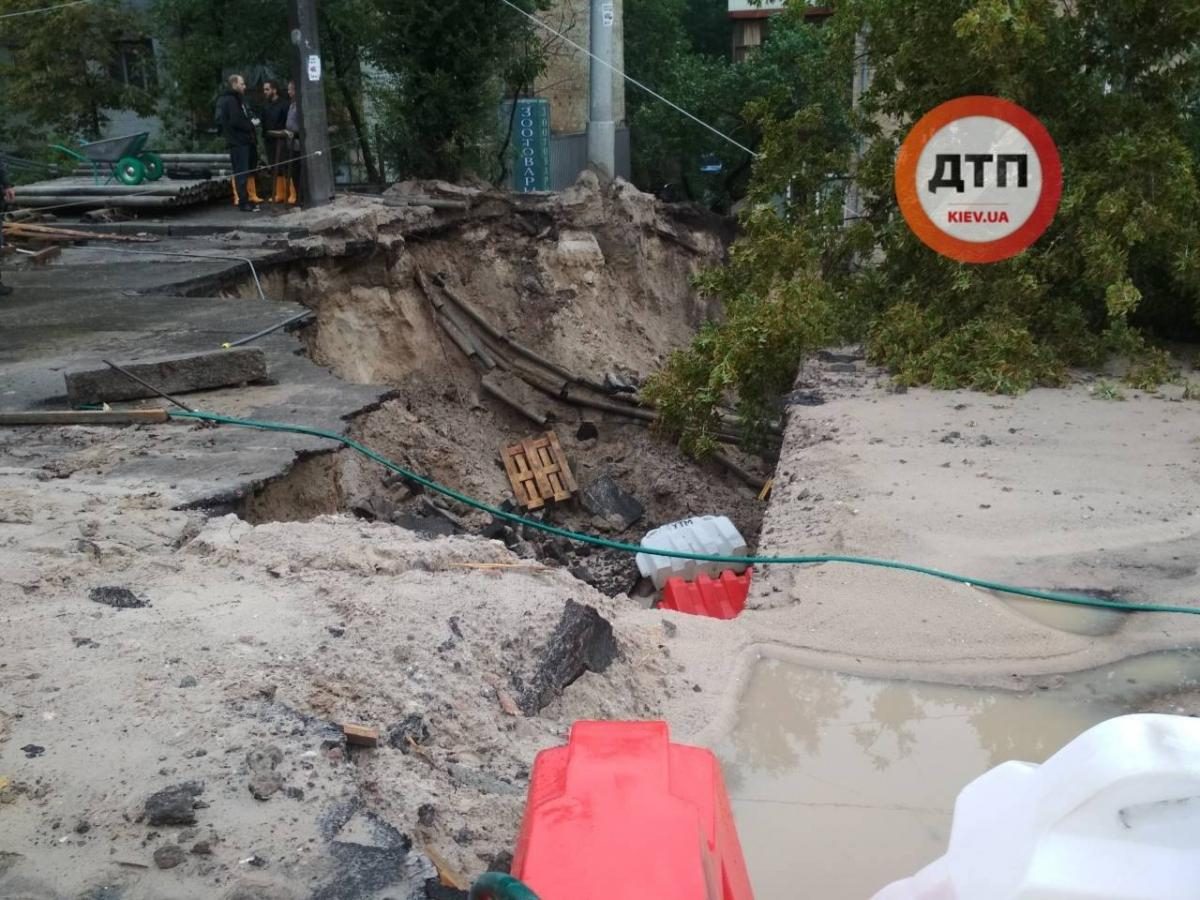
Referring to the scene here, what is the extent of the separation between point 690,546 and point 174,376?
3500 millimetres

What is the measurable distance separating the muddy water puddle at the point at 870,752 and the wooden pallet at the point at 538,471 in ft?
23.0

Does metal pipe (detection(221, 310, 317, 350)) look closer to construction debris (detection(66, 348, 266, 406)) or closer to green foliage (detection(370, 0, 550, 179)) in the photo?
construction debris (detection(66, 348, 266, 406))

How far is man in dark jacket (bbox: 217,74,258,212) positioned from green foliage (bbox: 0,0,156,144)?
26.5 feet

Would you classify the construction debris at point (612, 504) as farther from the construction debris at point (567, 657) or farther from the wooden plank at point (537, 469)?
the construction debris at point (567, 657)

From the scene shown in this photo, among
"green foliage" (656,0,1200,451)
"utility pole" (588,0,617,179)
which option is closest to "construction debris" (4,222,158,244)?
"green foliage" (656,0,1200,451)

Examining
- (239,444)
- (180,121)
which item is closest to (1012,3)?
(239,444)

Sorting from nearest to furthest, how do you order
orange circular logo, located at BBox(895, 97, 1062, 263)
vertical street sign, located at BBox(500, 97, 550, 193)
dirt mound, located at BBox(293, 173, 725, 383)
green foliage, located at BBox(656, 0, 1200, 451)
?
green foliage, located at BBox(656, 0, 1200, 451) → orange circular logo, located at BBox(895, 97, 1062, 263) → dirt mound, located at BBox(293, 173, 725, 383) → vertical street sign, located at BBox(500, 97, 550, 193)

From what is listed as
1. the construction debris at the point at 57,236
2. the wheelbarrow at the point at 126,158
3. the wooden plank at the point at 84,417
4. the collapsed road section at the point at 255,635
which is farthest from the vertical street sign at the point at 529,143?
the wooden plank at the point at 84,417

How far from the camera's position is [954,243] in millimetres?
9227

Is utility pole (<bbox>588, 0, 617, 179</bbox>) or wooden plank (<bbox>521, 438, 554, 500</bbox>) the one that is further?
utility pole (<bbox>588, 0, 617, 179</bbox>)

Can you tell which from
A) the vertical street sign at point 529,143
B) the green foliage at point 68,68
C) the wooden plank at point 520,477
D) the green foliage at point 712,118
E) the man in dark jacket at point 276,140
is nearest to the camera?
the wooden plank at point 520,477

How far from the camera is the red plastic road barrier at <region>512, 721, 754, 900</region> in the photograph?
1785mm

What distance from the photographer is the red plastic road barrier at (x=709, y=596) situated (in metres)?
6.05

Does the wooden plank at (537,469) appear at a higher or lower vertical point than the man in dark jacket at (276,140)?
lower
